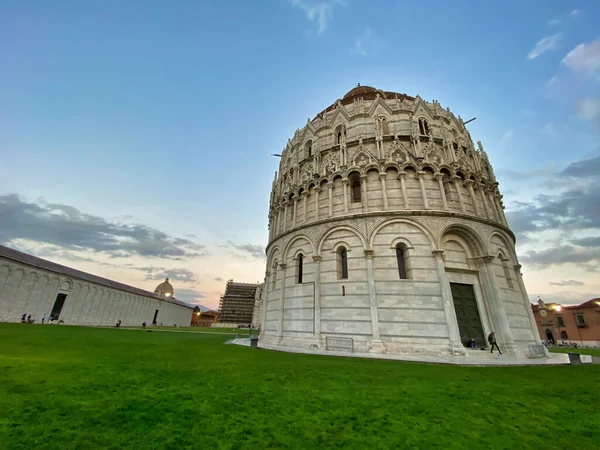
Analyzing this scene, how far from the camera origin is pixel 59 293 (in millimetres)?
38594

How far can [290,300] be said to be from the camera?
60.4 feet

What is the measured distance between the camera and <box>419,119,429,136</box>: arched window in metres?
20.6

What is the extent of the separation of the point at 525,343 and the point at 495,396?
12.7m

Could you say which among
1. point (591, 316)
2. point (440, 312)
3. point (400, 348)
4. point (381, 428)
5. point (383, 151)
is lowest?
point (381, 428)

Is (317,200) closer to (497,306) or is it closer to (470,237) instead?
(470,237)

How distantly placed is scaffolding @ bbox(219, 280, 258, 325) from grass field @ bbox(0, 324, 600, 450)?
262ft

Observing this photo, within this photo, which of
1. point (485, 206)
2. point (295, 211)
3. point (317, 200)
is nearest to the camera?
point (485, 206)

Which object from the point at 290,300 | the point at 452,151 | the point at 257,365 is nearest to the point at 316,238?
the point at 290,300

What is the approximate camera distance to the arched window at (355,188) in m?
18.7

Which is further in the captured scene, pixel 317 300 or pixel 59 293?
pixel 59 293

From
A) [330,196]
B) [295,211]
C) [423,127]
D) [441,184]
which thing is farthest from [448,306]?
[423,127]

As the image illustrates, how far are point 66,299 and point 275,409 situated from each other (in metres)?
50.0

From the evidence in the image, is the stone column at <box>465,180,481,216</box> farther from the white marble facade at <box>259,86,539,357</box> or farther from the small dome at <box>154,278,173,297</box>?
the small dome at <box>154,278,173,297</box>

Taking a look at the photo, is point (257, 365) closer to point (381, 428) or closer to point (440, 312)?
point (381, 428)
